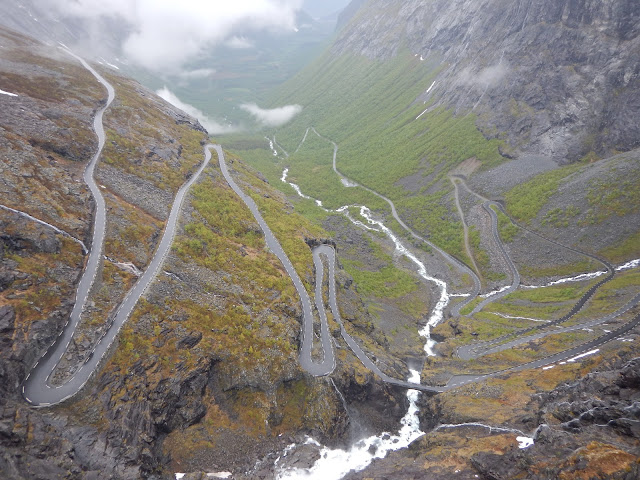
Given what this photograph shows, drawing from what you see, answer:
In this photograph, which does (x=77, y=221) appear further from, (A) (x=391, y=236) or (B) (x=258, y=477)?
(A) (x=391, y=236)

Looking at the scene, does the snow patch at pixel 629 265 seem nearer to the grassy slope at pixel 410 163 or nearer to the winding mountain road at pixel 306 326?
the grassy slope at pixel 410 163

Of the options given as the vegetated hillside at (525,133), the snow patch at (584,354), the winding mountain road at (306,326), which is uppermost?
the vegetated hillside at (525,133)

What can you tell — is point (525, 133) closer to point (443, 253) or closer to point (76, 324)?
point (443, 253)

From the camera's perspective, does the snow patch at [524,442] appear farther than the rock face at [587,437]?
Yes

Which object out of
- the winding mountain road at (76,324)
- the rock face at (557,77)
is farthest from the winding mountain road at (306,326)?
the rock face at (557,77)

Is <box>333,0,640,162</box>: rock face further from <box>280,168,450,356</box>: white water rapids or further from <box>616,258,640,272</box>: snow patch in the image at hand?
<box>280,168,450,356</box>: white water rapids

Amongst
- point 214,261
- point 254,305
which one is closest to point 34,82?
point 214,261

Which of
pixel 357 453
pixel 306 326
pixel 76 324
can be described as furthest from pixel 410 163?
pixel 76 324
